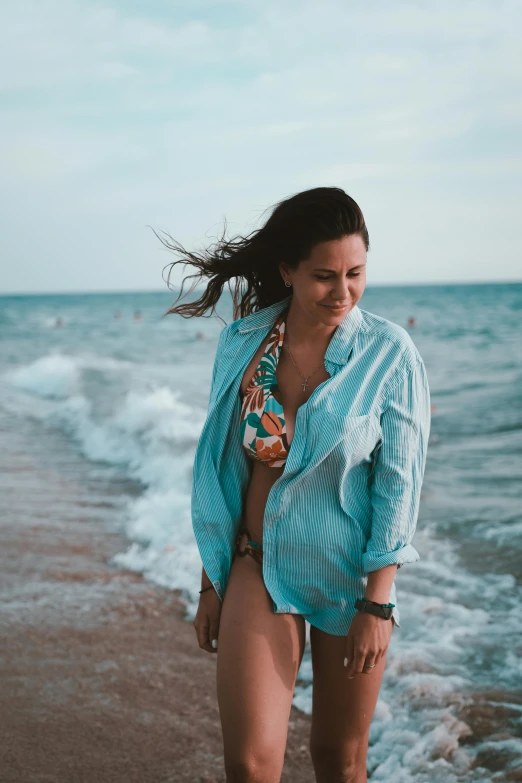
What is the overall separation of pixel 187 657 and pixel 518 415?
9.05m

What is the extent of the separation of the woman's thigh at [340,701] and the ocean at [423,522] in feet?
3.44

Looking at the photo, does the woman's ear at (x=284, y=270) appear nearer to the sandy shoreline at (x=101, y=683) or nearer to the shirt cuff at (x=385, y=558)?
the shirt cuff at (x=385, y=558)

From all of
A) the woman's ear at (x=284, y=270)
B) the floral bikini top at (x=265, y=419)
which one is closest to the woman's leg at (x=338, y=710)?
the floral bikini top at (x=265, y=419)

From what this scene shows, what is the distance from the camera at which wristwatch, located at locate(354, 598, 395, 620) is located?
230 cm

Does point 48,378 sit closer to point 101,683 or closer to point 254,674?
point 101,683

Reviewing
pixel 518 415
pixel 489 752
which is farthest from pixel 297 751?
pixel 518 415

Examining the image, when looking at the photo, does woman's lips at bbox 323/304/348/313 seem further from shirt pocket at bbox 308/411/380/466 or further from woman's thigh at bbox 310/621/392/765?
woman's thigh at bbox 310/621/392/765

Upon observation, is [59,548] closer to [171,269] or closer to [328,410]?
[171,269]

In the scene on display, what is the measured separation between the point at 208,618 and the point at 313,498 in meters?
0.55

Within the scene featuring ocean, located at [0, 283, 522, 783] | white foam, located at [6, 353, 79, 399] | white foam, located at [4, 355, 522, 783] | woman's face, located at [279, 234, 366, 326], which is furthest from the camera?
white foam, located at [6, 353, 79, 399]

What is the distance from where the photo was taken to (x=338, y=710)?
7.93ft

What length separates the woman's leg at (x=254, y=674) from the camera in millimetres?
2232

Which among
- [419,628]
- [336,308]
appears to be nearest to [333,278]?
[336,308]

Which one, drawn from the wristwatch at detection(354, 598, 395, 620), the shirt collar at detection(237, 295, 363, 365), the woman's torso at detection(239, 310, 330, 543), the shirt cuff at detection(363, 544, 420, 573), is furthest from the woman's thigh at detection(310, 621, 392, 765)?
the shirt collar at detection(237, 295, 363, 365)
